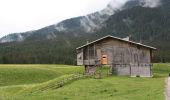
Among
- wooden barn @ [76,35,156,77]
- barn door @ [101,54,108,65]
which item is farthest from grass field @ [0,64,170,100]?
barn door @ [101,54,108,65]

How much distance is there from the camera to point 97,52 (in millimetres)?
80938

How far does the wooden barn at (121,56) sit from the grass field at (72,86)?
391cm

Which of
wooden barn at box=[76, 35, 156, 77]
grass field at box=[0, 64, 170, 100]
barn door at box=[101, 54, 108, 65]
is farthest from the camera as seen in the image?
barn door at box=[101, 54, 108, 65]

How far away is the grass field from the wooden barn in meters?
3.91

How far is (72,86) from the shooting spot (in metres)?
53.2

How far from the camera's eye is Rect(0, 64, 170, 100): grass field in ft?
133

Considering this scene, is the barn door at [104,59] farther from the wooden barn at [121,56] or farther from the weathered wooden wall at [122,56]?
the weathered wooden wall at [122,56]

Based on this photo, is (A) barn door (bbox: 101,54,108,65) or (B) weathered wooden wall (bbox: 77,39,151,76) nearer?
(B) weathered wooden wall (bbox: 77,39,151,76)

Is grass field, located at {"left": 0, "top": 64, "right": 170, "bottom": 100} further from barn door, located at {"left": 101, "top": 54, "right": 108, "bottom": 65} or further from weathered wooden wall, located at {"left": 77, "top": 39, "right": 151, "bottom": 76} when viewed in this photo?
barn door, located at {"left": 101, "top": 54, "right": 108, "bottom": 65}

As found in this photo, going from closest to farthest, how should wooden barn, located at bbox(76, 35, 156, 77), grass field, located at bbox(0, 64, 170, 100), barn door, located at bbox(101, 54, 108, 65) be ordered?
grass field, located at bbox(0, 64, 170, 100)
wooden barn, located at bbox(76, 35, 156, 77)
barn door, located at bbox(101, 54, 108, 65)

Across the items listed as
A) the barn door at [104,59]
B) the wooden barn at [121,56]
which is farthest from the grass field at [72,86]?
the barn door at [104,59]

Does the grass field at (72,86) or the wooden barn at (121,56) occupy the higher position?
the wooden barn at (121,56)

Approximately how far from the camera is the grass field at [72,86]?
40.5 m

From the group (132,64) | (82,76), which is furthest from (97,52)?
(82,76)
